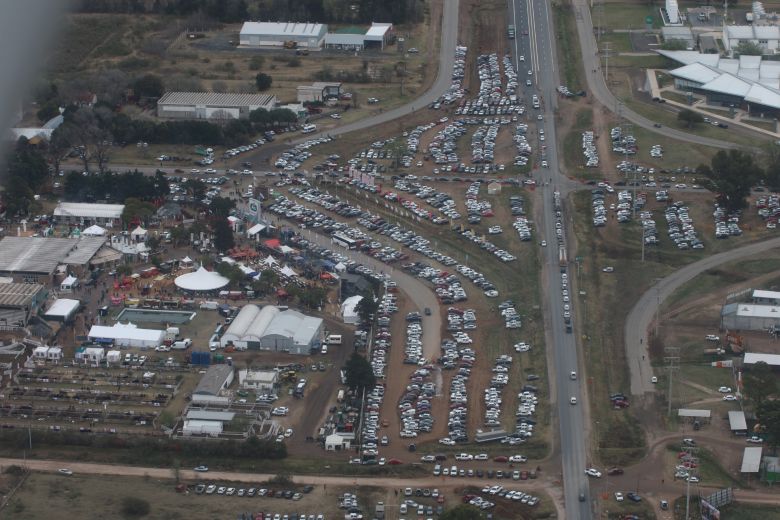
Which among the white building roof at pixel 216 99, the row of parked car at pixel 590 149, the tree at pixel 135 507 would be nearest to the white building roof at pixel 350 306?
the tree at pixel 135 507

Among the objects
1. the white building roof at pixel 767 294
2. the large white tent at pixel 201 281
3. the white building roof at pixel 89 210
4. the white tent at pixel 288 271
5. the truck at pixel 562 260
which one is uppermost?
the white building roof at pixel 767 294

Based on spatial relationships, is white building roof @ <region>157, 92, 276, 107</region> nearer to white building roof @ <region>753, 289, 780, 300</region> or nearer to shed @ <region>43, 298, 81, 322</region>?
shed @ <region>43, 298, 81, 322</region>

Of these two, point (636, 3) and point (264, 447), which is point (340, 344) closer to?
point (264, 447)

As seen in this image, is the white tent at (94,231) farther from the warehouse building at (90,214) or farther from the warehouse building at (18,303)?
the warehouse building at (18,303)

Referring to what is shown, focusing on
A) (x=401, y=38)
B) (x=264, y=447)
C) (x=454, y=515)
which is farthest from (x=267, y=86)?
(x=454, y=515)

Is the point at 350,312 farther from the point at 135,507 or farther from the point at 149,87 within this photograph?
the point at 149,87

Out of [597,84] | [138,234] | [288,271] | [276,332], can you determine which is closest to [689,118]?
[597,84]
